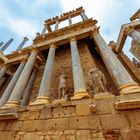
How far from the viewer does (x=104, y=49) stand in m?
7.45

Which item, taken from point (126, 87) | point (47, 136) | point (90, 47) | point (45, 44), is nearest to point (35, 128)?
point (47, 136)

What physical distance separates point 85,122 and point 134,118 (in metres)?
1.54

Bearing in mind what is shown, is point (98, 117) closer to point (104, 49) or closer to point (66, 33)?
point (104, 49)

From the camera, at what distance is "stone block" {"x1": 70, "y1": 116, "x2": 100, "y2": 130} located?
168 inches

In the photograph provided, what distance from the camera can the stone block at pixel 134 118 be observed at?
3.88 metres

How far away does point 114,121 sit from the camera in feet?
13.6

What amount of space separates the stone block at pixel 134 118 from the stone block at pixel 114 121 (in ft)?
0.54

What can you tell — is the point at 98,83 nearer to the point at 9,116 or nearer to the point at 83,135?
the point at 83,135

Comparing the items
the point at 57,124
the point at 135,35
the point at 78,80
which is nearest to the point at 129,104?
the point at 57,124

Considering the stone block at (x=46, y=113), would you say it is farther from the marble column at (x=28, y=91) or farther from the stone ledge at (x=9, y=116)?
the marble column at (x=28, y=91)

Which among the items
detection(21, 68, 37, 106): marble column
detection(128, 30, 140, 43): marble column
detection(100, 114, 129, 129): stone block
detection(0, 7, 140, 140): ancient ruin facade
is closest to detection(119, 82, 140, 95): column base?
detection(0, 7, 140, 140): ancient ruin facade

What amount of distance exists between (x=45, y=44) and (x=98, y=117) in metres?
7.69

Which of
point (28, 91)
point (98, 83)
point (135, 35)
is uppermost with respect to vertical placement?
point (135, 35)

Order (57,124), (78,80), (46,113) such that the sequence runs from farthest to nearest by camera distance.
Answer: (78,80) < (46,113) < (57,124)
